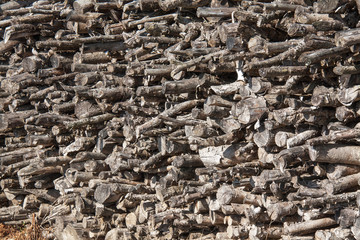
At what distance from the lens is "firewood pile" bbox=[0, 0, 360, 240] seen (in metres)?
4.91

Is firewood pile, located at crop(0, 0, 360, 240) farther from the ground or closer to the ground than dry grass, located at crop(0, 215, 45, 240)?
farther from the ground

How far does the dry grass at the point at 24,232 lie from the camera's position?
29.2ft

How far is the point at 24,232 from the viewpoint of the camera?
9.16m

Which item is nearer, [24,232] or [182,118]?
[182,118]

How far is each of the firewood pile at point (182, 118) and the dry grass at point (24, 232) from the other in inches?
7.6

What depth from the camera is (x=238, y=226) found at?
5.95m

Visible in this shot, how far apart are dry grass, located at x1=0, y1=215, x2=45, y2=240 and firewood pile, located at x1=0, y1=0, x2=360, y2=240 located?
19 cm

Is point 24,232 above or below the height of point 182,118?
below

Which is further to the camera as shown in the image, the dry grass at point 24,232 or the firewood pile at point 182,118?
the dry grass at point 24,232

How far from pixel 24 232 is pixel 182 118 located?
3965 millimetres

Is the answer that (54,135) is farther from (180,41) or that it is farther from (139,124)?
(180,41)

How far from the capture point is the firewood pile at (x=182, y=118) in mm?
4906

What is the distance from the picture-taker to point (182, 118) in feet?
21.5

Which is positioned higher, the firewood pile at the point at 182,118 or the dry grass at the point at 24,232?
the firewood pile at the point at 182,118
